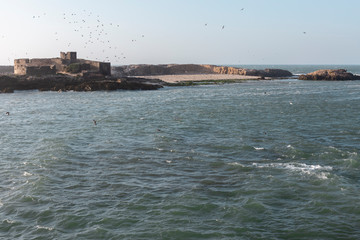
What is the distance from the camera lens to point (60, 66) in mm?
97000

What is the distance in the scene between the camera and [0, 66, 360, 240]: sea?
46.0 ft

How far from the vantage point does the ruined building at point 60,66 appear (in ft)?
279

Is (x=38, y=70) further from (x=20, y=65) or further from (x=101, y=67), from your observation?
(x=101, y=67)

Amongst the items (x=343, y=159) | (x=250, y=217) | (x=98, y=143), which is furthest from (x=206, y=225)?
(x=98, y=143)

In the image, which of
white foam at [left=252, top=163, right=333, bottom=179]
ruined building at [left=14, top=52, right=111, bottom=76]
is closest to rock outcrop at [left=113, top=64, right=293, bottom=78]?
ruined building at [left=14, top=52, right=111, bottom=76]

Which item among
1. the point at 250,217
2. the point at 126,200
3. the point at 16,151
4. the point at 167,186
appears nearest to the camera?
the point at 250,217

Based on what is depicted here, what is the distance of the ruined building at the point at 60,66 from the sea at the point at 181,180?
52.8m

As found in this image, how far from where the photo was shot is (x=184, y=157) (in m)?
22.9

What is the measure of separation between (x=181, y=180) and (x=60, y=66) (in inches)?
3354

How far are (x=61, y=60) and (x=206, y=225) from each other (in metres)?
91.8

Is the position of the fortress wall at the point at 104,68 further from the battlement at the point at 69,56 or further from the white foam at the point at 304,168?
the white foam at the point at 304,168

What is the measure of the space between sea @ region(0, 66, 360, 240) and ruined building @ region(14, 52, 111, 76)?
52.8 metres

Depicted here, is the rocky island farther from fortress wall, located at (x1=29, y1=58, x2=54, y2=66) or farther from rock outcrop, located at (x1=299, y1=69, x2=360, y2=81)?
rock outcrop, located at (x1=299, y1=69, x2=360, y2=81)

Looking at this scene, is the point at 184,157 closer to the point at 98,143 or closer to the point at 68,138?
the point at 98,143
